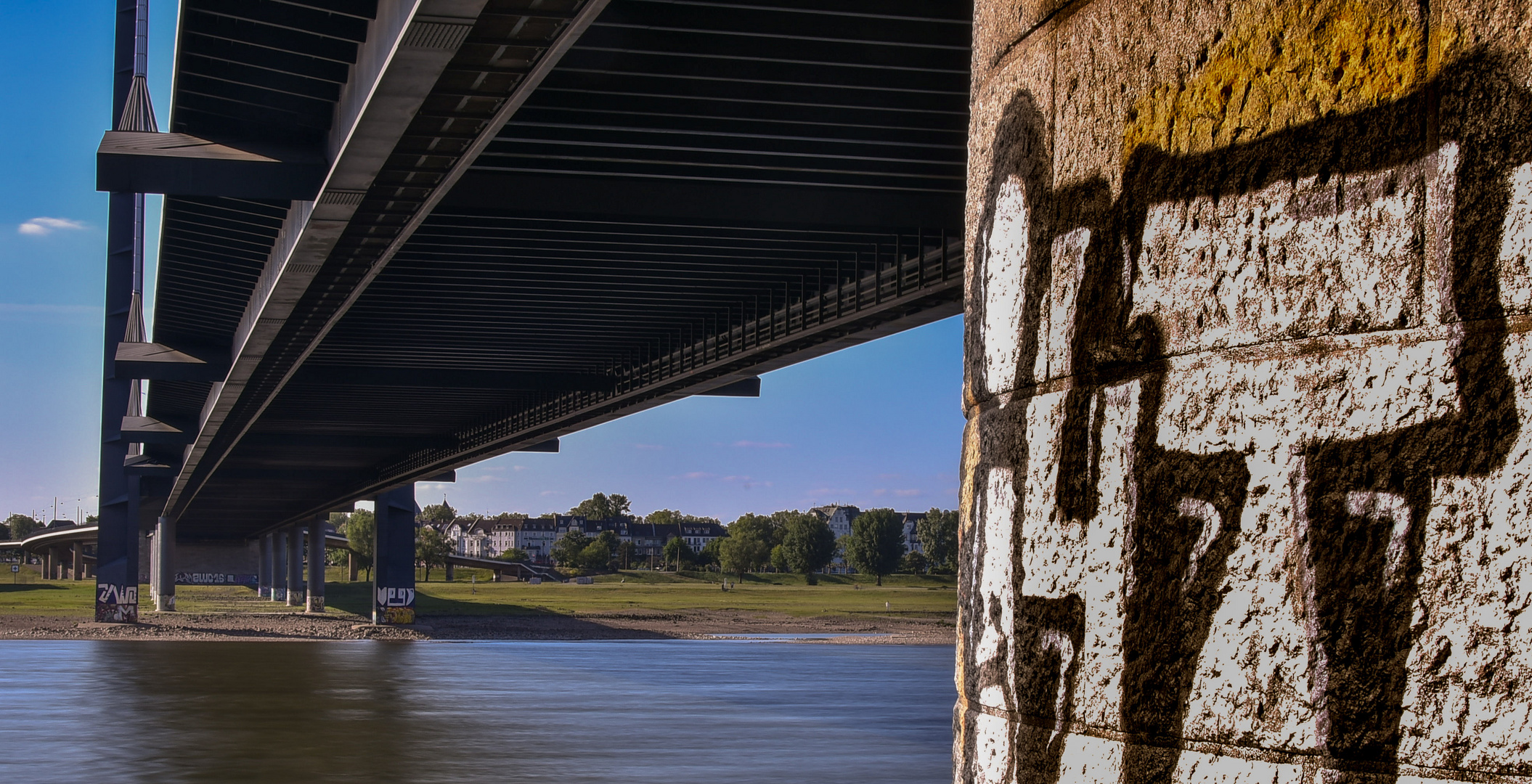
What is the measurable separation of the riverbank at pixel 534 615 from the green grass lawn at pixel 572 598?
8.7 inches

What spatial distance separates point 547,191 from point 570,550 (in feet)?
563

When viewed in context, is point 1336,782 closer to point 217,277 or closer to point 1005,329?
point 1005,329

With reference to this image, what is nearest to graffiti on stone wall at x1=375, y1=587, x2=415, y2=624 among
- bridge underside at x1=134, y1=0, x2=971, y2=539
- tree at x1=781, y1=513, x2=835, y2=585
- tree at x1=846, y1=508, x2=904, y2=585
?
bridge underside at x1=134, y1=0, x2=971, y2=539

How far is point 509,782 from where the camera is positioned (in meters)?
15.1

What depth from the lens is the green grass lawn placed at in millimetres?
99500

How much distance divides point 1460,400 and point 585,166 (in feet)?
64.1

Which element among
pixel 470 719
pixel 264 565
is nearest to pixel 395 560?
pixel 470 719

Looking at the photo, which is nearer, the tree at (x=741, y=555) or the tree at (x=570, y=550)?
the tree at (x=741, y=555)

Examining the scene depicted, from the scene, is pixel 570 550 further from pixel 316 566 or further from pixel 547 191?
pixel 547 191

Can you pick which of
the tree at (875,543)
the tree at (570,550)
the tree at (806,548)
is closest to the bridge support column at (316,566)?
the tree at (570,550)

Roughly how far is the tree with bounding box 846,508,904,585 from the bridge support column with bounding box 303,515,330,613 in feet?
278

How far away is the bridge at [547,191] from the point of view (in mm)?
14789

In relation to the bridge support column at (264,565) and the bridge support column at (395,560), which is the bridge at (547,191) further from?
the bridge support column at (264,565)

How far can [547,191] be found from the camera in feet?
70.1
